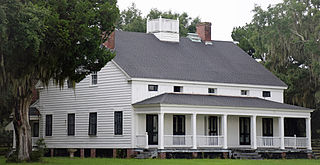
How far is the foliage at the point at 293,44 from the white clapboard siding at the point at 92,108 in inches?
488

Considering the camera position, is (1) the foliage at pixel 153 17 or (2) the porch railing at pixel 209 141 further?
(1) the foliage at pixel 153 17

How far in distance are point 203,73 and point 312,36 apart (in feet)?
27.0

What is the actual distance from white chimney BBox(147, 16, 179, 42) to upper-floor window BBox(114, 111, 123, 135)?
780cm

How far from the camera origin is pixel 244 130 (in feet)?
137

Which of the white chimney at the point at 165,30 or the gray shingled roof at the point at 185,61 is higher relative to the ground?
the white chimney at the point at 165,30

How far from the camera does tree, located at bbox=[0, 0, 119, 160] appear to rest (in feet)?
79.9

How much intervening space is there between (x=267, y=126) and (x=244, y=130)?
184cm

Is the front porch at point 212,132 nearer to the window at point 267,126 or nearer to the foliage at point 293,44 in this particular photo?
the window at point 267,126

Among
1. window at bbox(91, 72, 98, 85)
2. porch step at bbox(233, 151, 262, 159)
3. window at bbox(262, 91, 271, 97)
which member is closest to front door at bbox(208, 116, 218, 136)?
porch step at bbox(233, 151, 262, 159)

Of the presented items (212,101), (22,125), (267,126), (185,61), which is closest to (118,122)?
(212,101)

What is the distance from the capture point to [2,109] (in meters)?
40.1

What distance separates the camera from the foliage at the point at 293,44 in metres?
43.4

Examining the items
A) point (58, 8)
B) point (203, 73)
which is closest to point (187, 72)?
point (203, 73)

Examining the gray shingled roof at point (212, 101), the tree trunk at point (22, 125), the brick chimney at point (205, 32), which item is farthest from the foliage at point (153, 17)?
the tree trunk at point (22, 125)
